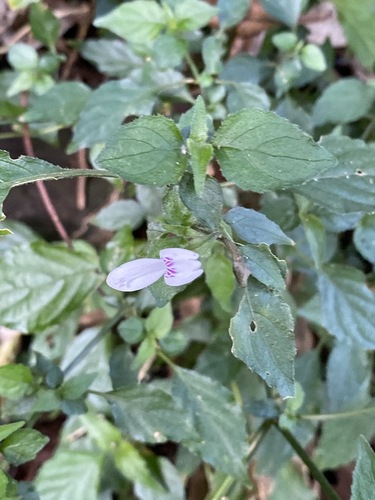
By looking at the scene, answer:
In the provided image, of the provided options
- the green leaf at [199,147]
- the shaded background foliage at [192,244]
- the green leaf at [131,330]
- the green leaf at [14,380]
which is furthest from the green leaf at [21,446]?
the green leaf at [199,147]

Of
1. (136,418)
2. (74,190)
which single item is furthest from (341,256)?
(74,190)

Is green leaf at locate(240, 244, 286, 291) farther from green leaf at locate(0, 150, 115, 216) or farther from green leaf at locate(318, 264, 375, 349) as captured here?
green leaf at locate(318, 264, 375, 349)

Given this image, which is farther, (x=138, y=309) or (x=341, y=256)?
(x=341, y=256)

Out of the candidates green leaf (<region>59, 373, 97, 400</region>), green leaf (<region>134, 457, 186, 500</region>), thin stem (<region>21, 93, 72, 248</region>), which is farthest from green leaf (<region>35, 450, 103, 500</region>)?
thin stem (<region>21, 93, 72, 248</region>)

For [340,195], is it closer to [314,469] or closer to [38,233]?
[314,469]

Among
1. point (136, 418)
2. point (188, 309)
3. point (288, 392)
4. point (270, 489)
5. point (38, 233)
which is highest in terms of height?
point (288, 392)

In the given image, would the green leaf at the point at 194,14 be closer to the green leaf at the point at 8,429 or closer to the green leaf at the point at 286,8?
the green leaf at the point at 286,8

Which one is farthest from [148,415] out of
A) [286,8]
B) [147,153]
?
[286,8]
